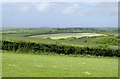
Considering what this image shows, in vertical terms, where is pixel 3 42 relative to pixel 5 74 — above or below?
above

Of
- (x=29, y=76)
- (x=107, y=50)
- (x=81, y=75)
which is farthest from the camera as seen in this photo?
(x=107, y=50)

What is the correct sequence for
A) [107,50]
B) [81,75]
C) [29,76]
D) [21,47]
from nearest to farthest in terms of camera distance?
1. [29,76]
2. [81,75]
3. [21,47]
4. [107,50]

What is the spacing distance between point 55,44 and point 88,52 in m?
4.45

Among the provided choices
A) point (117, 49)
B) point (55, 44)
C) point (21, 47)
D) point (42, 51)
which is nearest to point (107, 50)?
point (117, 49)

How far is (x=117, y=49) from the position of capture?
69.8 feet

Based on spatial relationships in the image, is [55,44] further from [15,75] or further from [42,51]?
[15,75]

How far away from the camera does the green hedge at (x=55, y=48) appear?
1983cm

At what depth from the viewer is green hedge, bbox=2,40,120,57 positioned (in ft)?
65.1

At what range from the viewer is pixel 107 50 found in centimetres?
2103

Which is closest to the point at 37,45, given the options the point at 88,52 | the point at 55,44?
the point at 55,44

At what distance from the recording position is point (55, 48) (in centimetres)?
2027

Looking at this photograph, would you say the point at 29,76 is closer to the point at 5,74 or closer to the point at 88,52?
the point at 5,74

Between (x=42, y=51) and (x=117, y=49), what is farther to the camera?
(x=117, y=49)

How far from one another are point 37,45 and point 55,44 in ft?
7.56
